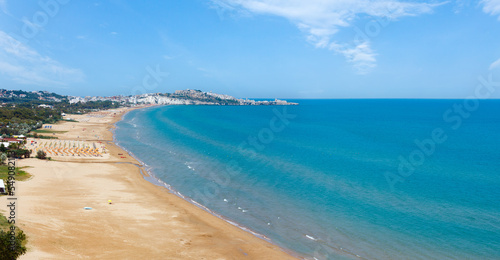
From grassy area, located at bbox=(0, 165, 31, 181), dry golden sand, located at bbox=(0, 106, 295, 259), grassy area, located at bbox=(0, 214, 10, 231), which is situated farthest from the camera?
grassy area, located at bbox=(0, 165, 31, 181)

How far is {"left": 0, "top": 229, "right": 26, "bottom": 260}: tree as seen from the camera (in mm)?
16141

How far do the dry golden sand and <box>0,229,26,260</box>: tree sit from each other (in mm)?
736

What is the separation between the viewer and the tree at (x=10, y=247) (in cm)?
1614

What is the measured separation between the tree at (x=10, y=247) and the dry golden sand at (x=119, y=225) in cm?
74

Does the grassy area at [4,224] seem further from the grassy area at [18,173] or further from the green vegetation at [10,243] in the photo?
the grassy area at [18,173]

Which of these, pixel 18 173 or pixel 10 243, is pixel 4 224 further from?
pixel 18 173

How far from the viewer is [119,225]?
79.2ft

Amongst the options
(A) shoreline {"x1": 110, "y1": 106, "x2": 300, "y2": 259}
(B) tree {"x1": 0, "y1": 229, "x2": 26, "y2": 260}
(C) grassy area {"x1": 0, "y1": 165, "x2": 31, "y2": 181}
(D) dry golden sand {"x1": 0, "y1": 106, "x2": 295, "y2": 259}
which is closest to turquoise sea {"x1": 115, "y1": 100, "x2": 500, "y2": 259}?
(A) shoreline {"x1": 110, "y1": 106, "x2": 300, "y2": 259}

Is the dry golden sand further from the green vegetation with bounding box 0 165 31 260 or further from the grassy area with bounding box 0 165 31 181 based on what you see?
the grassy area with bounding box 0 165 31 181

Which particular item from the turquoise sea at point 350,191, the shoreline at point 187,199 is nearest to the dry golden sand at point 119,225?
the shoreline at point 187,199

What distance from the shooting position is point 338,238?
79.6ft

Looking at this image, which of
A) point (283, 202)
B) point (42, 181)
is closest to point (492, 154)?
point (283, 202)

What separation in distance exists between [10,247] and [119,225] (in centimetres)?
809

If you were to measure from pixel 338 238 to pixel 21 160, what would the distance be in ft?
155
